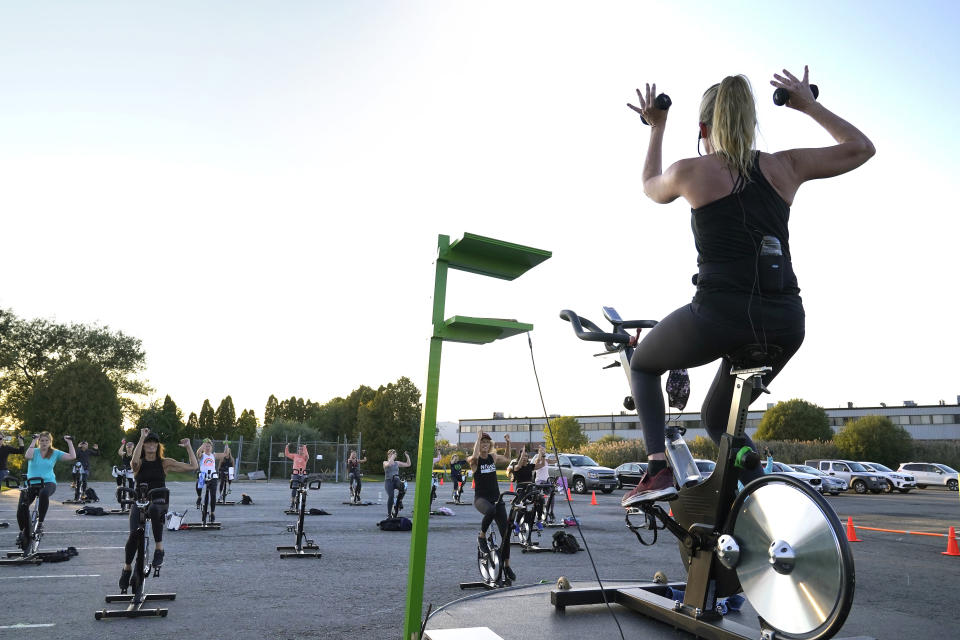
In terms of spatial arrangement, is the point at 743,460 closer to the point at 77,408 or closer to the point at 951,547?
the point at 951,547

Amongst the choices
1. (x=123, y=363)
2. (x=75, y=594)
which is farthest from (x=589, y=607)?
(x=123, y=363)

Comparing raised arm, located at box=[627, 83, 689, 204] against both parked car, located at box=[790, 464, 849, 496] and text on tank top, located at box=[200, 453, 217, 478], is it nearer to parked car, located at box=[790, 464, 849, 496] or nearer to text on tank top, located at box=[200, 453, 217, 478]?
text on tank top, located at box=[200, 453, 217, 478]

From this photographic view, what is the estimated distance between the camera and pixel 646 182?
2676 mm

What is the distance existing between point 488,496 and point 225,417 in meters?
74.2

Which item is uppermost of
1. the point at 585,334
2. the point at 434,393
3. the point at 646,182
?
the point at 646,182

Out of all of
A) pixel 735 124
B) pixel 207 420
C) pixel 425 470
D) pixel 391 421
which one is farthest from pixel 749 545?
pixel 207 420

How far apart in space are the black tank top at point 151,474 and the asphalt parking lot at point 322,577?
1183 millimetres

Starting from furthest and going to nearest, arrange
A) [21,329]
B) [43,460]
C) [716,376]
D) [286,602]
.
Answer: [21,329]
[43,460]
[286,602]
[716,376]

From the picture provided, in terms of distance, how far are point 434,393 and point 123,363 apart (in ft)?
175

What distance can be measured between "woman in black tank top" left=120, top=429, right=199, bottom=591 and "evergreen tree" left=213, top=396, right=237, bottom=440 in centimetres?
7221

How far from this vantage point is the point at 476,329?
9.22 feet

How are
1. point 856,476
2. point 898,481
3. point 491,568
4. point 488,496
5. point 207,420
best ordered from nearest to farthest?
point 491,568, point 488,496, point 856,476, point 898,481, point 207,420

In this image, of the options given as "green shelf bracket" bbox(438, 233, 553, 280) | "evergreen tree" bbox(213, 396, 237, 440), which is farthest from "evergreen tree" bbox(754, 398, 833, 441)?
"evergreen tree" bbox(213, 396, 237, 440)

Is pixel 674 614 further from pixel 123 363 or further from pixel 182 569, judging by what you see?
pixel 123 363
